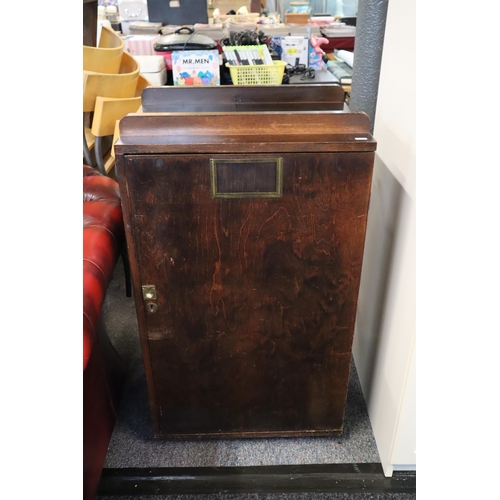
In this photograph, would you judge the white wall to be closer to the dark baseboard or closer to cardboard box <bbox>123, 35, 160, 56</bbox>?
the dark baseboard

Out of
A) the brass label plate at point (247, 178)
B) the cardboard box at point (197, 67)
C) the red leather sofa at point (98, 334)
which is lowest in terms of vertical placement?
the red leather sofa at point (98, 334)

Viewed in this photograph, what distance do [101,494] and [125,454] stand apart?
136mm

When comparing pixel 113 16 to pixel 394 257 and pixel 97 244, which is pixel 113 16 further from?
A: pixel 394 257

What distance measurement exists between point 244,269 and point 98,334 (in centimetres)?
53

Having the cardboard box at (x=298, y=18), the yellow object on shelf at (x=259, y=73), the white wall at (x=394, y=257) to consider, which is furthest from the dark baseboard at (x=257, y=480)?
the cardboard box at (x=298, y=18)

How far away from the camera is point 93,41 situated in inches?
112

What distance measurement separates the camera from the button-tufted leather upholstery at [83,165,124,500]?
1101 mm

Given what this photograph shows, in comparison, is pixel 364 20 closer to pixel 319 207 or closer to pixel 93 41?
pixel 319 207

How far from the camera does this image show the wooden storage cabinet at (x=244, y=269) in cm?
98

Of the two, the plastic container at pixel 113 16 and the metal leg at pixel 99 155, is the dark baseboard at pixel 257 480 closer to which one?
the metal leg at pixel 99 155

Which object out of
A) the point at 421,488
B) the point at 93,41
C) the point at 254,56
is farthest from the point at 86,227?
the point at 93,41

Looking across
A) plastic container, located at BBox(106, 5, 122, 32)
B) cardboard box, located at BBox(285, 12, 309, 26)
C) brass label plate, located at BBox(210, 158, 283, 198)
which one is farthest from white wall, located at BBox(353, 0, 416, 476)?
plastic container, located at BBox(106, 5, 122, 32)

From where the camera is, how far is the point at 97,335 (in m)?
1.32

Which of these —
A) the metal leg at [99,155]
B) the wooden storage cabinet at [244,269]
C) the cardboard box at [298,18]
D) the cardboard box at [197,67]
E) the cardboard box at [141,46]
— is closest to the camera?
the wooden storage cabinet at [244,269]
